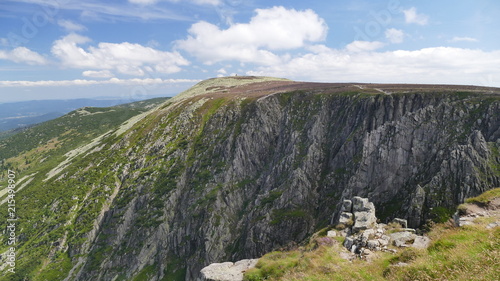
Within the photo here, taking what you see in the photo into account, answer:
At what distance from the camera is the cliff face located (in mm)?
49844

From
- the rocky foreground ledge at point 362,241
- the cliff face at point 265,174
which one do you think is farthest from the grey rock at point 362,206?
the cliff face at point 265,174

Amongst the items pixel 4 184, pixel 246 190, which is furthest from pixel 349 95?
pixel 4 184

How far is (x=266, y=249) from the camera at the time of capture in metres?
65.1

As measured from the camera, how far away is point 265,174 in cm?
8694

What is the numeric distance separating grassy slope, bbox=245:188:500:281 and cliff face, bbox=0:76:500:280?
25.5 m

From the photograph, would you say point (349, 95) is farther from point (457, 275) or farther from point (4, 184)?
point (4, 184)

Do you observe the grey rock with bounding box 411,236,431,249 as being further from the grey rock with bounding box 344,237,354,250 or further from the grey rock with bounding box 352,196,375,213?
the grey rock with bounding box 352,196,375,213

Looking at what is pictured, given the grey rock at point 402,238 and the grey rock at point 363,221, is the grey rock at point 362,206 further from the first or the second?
the grey rock at point 402,238

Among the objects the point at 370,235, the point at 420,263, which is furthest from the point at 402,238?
the point at 420,263

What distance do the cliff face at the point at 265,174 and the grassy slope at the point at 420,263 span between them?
25513mm

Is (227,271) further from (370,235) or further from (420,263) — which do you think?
(420,263)

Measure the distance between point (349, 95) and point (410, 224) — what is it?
51.5 m

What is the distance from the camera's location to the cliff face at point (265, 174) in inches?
1962

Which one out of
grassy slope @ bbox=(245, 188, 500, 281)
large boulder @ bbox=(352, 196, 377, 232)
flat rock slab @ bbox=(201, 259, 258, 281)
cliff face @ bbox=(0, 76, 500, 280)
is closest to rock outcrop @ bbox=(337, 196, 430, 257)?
large boulder @ bbox=(352, 196, 377, 232)
